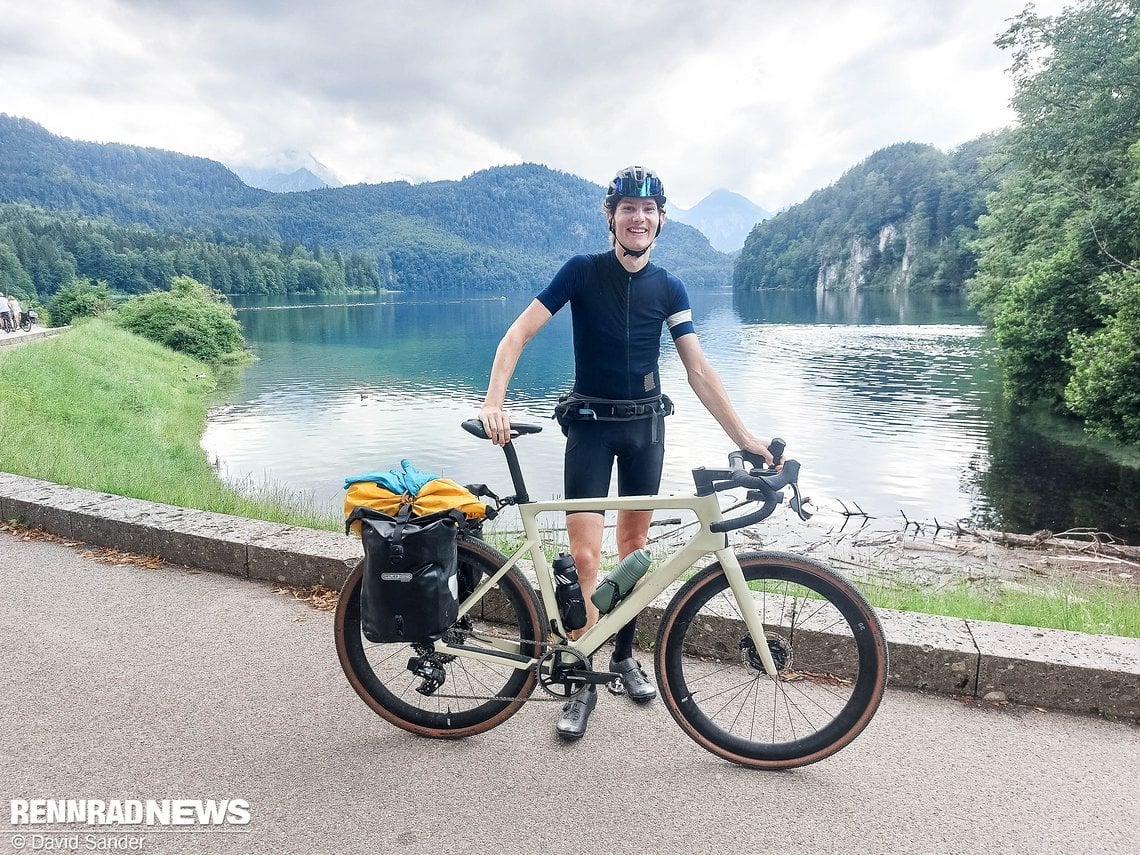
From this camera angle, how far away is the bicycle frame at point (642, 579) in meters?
2.70

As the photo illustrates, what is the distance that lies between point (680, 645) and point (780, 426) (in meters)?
25.2

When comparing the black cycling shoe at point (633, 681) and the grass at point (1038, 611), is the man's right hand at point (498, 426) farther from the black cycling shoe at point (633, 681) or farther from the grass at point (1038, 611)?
the grass at point (1038, 611)

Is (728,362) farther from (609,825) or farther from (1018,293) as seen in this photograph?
(609,825)

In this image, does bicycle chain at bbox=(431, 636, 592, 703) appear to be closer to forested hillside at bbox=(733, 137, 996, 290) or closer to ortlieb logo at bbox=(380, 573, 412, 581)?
ortlieb logo at bbox=(380, 573, 412, 581)

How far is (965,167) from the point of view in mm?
125438

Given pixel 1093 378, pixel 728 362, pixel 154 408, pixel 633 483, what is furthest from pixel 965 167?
pixel 633 483

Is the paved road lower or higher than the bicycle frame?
lower

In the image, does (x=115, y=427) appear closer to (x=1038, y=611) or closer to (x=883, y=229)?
(x=1038, y=611)

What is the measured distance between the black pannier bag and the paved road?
544 millimetres

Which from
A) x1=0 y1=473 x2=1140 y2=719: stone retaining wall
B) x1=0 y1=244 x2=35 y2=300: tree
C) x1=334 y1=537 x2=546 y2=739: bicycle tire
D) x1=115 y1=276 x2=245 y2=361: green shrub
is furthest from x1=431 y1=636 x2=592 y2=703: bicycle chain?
x1=0 y1=244 x2=35 y2=300: tree

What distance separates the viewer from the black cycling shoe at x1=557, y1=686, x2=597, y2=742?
2.85 metres

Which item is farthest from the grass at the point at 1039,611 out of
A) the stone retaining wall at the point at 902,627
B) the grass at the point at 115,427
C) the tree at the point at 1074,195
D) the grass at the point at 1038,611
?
the tree at the point at 1074,195

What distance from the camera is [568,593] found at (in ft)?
9.45
